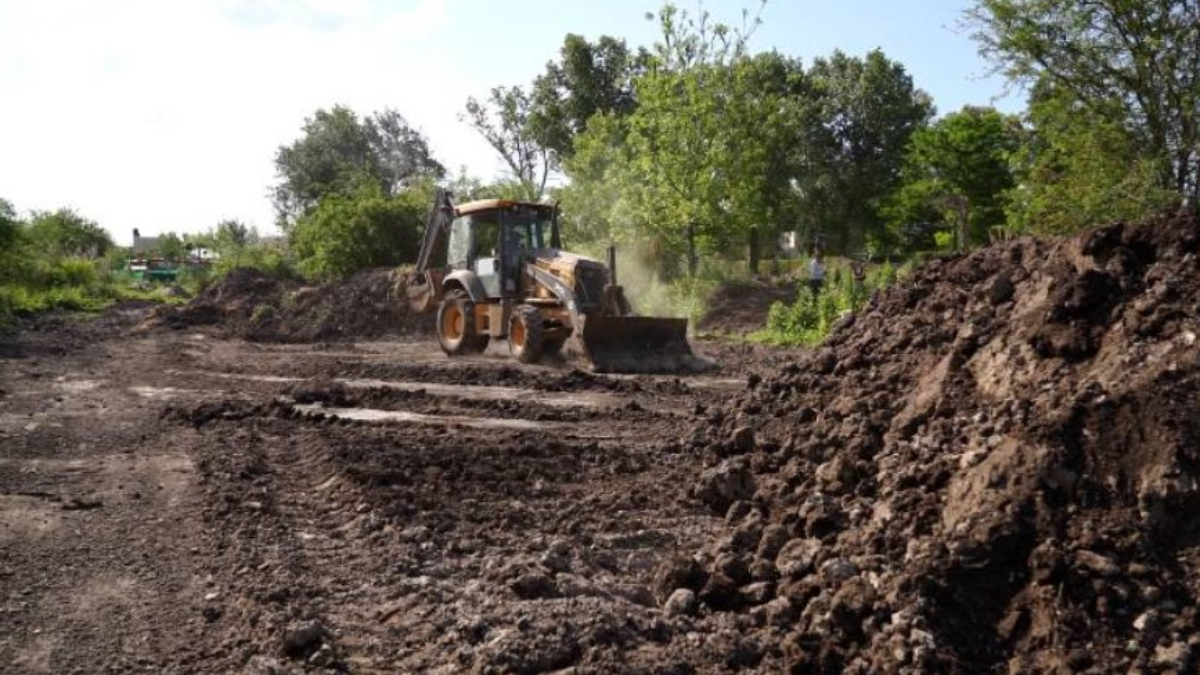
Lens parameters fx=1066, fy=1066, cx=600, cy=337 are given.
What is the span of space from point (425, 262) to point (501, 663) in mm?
15562

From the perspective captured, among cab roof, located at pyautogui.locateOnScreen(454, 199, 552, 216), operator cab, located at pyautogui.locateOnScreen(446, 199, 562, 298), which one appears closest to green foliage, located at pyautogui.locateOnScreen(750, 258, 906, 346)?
operator cab, located at pyautogui.locateOnScreen(446, 199, 562, 298)

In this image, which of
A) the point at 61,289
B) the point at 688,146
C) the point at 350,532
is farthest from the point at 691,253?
the point at 350,532

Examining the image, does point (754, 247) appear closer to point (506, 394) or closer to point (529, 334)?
point (529, 334)

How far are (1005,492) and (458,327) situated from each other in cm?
1500

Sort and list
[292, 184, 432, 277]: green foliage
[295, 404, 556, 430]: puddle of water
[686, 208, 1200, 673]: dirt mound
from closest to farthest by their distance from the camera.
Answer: [686, 208, 1200, 673]: dirt mound, [295, 404, 556, 430]: puddle of water, [292, 184, 432, 277]: green foliage

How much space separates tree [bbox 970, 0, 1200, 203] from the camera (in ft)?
71.8

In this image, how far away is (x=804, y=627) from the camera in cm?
445

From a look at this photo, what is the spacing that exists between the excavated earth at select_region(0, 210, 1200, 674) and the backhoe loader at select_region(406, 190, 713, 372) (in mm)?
6430

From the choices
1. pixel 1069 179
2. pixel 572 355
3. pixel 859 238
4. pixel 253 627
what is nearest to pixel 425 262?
pixel 572 355

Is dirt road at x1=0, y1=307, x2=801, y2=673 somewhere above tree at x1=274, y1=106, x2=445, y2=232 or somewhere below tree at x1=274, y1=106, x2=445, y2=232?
below

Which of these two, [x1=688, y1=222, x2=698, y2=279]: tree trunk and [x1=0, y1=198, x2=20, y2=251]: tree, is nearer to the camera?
[x1=0, y1=198, x2=20, y2=251]: tree

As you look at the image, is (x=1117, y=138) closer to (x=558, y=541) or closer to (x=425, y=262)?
(x=425, y=262)

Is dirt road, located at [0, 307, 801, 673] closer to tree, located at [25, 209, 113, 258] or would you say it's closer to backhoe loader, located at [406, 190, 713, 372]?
backhoe loader, located at [406, 190, 713, 372]

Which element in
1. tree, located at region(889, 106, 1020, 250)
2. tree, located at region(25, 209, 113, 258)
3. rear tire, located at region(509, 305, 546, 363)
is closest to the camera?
rear tire, located at region(509, 305, 546, 363)
